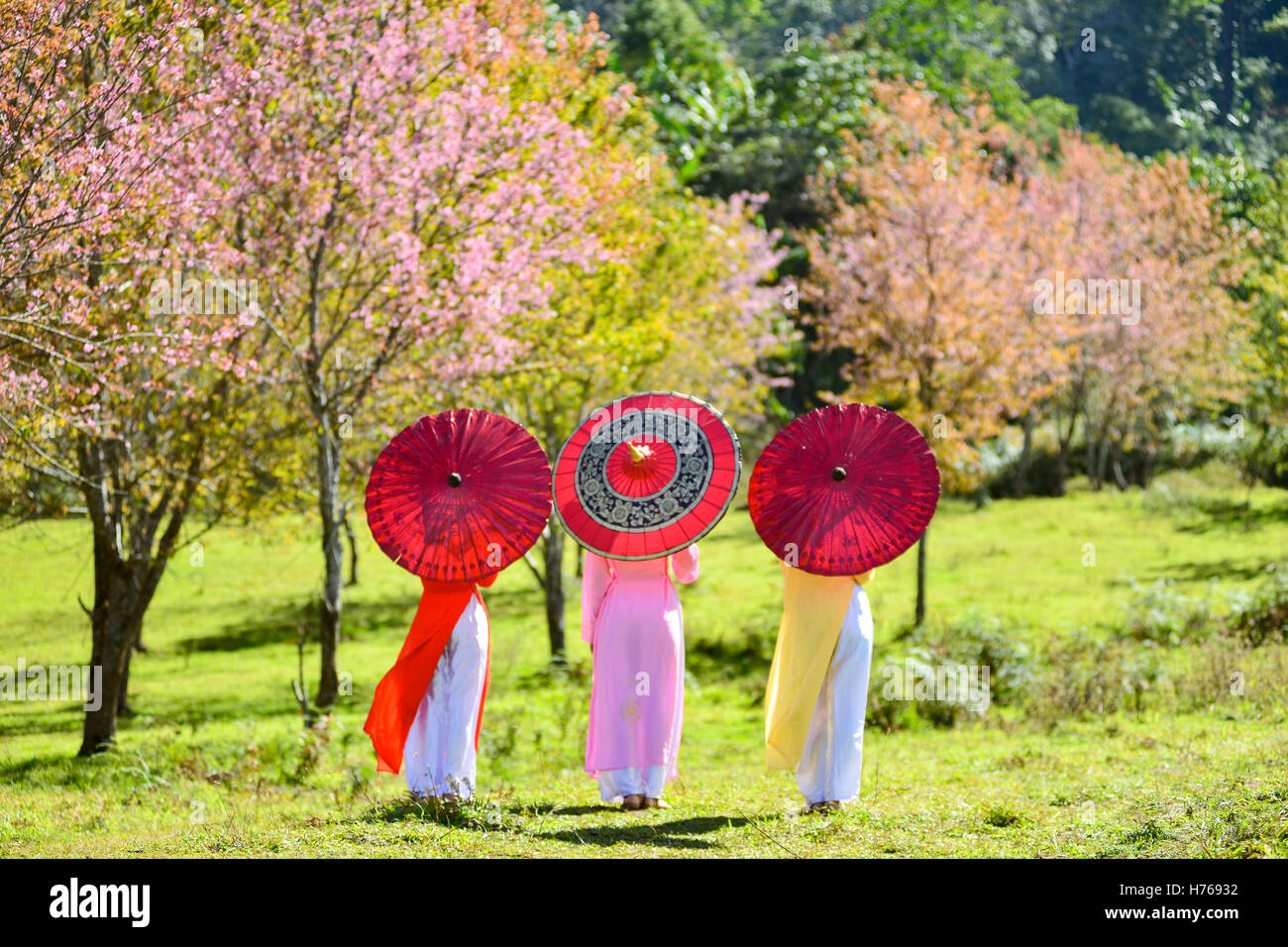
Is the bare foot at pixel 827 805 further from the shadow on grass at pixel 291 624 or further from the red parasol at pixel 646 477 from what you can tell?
the shadow on grass at pixel 291 624

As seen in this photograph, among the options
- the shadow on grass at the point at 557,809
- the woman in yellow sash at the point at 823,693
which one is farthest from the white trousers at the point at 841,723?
the shadow on grass at the point at 557,809

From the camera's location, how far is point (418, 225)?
518 inches

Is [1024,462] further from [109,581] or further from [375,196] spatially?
[109,581]

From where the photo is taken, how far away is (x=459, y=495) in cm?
804

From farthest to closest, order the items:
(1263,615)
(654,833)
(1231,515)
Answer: (1231,515) → (1263,615) → (654,833)

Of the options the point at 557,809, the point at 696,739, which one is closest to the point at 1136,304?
the point at 696,739

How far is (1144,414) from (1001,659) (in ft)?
70.6

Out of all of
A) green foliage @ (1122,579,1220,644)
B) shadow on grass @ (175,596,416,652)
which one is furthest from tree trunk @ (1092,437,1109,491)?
shadow on grass @ (175,596,416,652)

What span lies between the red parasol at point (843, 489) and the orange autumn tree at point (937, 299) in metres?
10.7

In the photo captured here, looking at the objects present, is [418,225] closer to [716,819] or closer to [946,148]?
[716,819]

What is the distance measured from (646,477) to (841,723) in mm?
1912

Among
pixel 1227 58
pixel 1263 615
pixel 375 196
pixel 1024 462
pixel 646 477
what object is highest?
pixel 1227 58

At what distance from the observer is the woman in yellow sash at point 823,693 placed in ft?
26.1

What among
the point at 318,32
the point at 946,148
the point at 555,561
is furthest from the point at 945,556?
the point at 318,32
